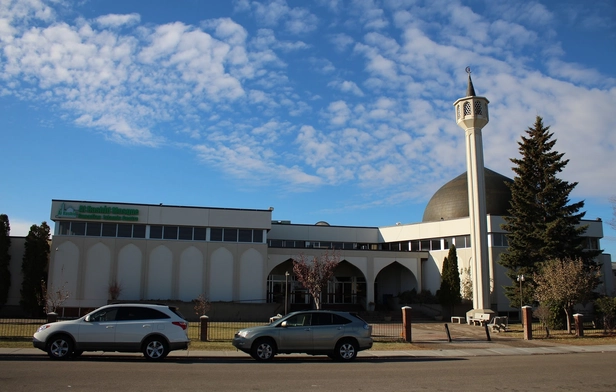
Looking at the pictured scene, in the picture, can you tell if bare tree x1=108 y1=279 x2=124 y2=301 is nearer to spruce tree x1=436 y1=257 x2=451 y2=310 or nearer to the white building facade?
the white building facade

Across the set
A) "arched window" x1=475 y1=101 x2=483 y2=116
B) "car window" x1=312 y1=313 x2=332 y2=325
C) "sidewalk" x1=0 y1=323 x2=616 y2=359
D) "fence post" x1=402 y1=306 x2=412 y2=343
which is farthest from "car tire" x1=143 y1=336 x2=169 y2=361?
"arched window" x1=475 y1=101 x2=483 y2=116

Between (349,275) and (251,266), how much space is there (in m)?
11.1

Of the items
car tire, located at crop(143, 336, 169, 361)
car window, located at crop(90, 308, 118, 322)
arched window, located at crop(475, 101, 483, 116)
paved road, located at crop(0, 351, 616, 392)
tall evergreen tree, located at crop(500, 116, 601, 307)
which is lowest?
paved road, located at crop(0, 351, 616, 392)

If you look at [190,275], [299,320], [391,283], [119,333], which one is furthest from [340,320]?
[391,283]

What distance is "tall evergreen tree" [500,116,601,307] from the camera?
34.4 metres

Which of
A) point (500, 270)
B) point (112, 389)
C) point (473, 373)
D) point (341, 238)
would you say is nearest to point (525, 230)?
point (500, 270)

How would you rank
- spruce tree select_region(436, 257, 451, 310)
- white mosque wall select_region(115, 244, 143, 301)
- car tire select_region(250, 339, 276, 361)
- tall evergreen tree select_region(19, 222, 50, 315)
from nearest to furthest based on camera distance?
1. car tire select_region(250, 339, 276, 361)
2. tall evergreen tree select_region(19, 222, 50, 315)
3. white mosque wall select_region(115, 244, 143, 301)
4. spruce tree select_region(436, 257, 451, 310)

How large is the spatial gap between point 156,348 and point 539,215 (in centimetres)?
2880

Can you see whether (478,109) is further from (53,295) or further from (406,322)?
(53,295)

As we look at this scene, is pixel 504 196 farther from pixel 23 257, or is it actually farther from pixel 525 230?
pixel 23 257

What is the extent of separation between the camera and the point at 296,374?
12492 millimetres

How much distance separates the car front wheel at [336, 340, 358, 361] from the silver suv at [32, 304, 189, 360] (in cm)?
455

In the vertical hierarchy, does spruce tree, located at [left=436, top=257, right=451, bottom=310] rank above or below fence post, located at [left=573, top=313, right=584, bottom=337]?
above

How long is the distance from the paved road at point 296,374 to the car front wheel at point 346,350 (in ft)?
1.02
